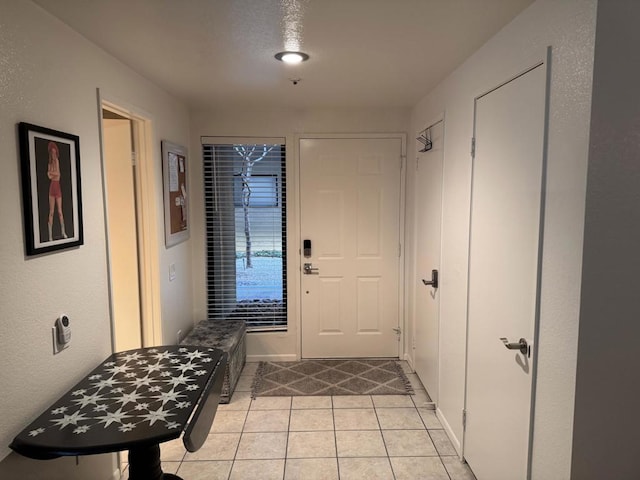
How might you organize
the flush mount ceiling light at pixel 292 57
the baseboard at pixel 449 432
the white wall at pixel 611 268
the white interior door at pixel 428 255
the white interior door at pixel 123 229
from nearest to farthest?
the white wall at pixel 611 268, the flush mount ceiling light at pixel 292 57, the baseboard at pixel 449 432, the white interior door at pixel 123 229, the white interior door at pixel 428 255

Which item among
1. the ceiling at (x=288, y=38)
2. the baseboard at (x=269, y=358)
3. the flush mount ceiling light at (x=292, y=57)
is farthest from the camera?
the baseboard at (x=269, y=358)

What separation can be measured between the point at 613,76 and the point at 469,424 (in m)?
1.88

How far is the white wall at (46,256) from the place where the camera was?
1.52 meters

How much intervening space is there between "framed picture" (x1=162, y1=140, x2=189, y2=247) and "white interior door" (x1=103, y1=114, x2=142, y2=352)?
0.29 m

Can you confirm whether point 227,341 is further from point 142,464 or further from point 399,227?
point 399,227

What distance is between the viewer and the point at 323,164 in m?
3.89

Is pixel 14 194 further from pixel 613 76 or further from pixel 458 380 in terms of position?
pixel 458 380

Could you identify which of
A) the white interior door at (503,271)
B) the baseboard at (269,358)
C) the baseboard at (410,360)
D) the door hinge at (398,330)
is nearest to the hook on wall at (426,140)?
the white interior door at (503,271)

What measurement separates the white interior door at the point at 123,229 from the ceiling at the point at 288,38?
47 cm

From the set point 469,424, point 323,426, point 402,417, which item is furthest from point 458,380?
point 323,426

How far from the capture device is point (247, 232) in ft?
13.0

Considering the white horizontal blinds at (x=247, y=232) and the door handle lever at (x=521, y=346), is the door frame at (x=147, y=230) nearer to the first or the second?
the white horizontal blinds at (x=247, y=232)

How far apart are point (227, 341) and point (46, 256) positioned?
73.0 inches

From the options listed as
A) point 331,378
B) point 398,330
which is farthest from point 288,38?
point 398,330
